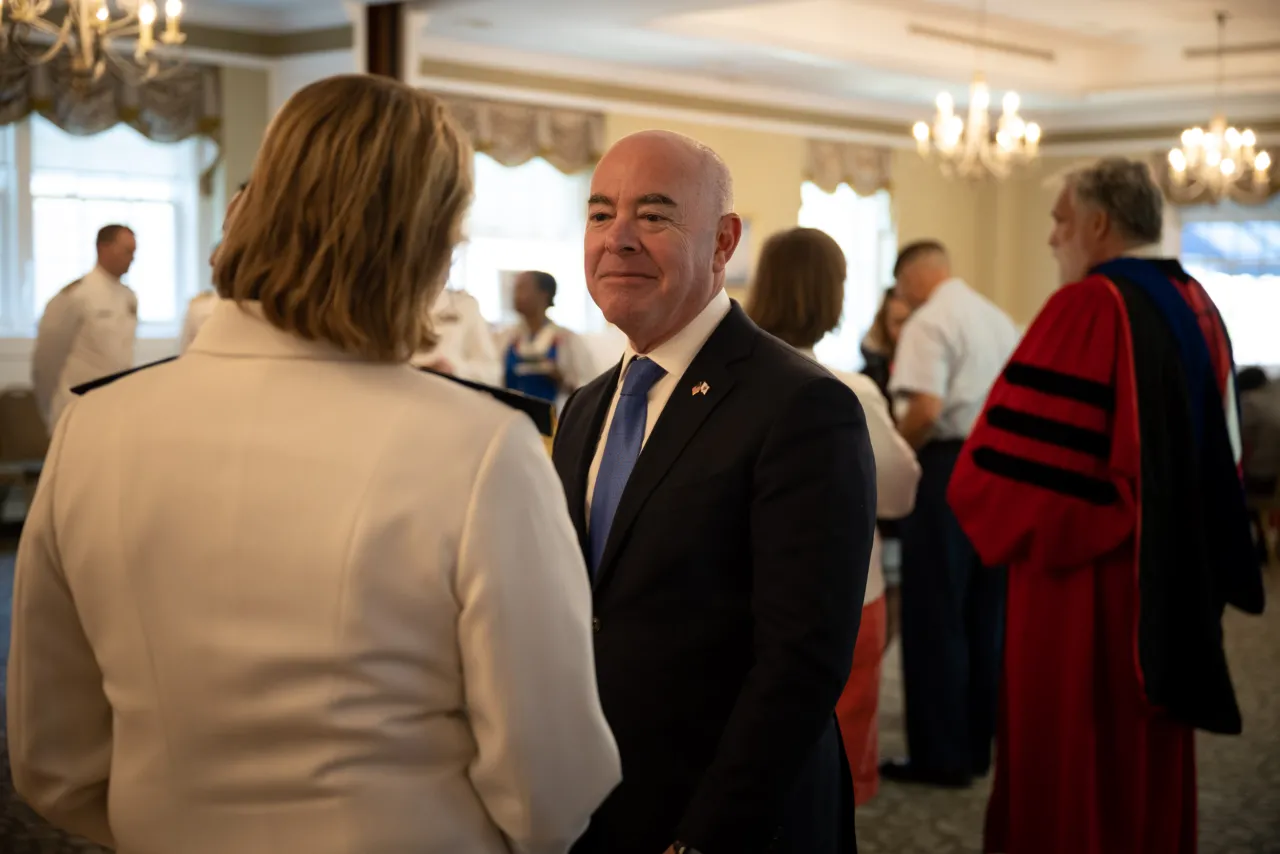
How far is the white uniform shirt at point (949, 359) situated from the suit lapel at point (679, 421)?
8.24 ft

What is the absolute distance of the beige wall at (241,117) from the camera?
31.0ft

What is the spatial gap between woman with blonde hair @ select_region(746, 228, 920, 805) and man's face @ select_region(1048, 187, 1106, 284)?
0.49 m

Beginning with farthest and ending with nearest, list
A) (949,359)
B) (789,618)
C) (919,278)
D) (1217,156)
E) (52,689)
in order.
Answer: (1217,156) → (919,278) → (949,359) → (789,618) → (52,689)

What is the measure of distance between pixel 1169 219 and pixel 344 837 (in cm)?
1366

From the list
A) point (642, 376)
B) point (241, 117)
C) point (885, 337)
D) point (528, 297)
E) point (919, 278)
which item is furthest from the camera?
point (241, 117)

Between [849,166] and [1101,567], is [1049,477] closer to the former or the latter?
[1101,567]

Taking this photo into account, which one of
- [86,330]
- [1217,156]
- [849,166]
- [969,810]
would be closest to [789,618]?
[969,810]

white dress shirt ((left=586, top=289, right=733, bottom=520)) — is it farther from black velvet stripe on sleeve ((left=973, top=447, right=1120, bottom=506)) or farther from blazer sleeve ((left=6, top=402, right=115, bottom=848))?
black velvet stripe on sleeve ((left=973, top=447, right=1120, bottom=506))

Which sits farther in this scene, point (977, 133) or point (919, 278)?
point (977, 133)

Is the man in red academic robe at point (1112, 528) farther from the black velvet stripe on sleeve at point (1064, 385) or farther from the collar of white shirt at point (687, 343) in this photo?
the collar of white shirt at point (687, 343)

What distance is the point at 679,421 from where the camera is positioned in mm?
1770

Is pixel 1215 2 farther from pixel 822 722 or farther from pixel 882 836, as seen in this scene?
pixel 822 722

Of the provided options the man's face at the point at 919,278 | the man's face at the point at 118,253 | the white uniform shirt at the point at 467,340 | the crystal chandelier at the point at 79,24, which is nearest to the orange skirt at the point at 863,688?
the man's face at the point at 919,278

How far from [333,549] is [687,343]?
0.77 meters
